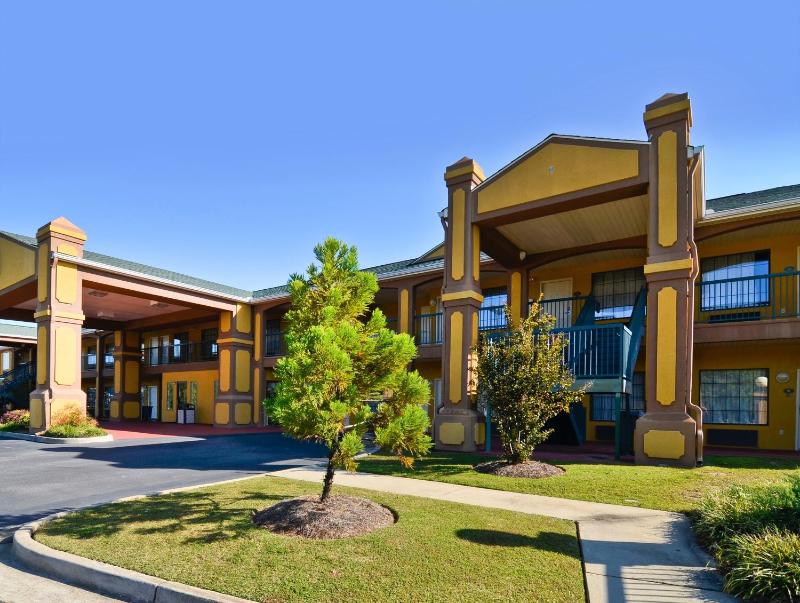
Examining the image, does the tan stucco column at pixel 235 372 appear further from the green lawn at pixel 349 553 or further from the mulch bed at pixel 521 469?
the green lawn at pixel 349 553

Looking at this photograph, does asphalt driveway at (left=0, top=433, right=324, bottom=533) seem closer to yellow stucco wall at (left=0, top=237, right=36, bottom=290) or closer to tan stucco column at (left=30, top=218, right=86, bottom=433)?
tan stucco column at (left=30, top=218, right=86, bottom=433)

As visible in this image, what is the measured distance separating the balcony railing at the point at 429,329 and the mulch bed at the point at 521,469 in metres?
9.24

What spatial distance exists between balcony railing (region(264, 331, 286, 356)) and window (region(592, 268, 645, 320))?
48.2 ft

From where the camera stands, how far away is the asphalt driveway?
28.0 feet

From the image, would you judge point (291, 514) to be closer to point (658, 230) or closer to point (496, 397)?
point (496, 397)

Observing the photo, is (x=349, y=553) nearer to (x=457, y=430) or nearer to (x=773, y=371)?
(x=457, y=430)

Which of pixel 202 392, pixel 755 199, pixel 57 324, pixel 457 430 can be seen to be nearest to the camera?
pixel 457 430

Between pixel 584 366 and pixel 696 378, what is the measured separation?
5.61 m

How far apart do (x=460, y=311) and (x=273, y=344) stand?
47.0 ft

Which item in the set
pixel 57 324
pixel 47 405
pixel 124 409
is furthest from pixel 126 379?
pixel 47 405

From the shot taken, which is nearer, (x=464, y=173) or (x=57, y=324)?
(x=464, y=173)

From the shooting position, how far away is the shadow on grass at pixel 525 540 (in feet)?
18.6

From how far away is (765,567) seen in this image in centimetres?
460

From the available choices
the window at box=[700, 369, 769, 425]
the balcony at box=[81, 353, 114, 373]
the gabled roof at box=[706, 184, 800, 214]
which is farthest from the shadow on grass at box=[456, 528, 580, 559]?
the balcony at box=[81, 353, 114, 373]
